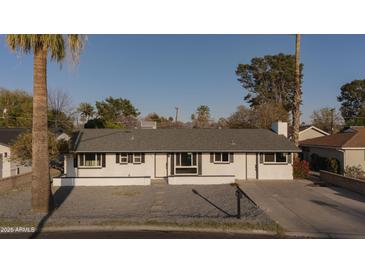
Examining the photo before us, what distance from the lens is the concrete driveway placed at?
8.28 m

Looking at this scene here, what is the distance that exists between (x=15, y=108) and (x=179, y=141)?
1591 inches

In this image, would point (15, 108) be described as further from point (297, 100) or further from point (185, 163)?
point (297, 100)

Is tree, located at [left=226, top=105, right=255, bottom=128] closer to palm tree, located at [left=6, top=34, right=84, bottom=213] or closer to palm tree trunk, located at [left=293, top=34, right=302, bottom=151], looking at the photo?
palm tree trunk, located at [left=293, top=34, right=302, bottom=151]

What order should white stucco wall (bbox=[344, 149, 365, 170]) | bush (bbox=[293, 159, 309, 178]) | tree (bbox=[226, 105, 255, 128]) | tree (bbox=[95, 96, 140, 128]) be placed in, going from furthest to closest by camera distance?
1. tree (bbox=[95, 96, 140, 128])
2. tree (bbox=[226, 105, 255, 128])
3. white stucco wall (bbox=[344, 149, 365, 170])
4. bush (bbox=[293, 159, 309, 178])

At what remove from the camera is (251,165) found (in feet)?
59.3

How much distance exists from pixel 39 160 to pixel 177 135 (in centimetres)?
1157

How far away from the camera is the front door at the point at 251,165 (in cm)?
1802

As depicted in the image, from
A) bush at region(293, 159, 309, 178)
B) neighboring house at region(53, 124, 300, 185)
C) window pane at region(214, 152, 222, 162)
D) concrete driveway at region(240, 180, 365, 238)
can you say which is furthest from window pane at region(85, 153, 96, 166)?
bush at region(293, 159, 309, 178)

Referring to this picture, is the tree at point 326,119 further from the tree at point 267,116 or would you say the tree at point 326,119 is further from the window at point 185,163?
the window at point 185,163

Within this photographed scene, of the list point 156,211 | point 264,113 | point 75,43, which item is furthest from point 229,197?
point 264,113

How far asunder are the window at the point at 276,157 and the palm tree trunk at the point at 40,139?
1383 cm

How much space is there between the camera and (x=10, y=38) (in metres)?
9.48

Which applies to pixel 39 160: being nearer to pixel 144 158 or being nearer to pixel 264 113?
pixel 144 158

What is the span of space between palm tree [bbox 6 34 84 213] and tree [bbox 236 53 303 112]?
4247 cm
